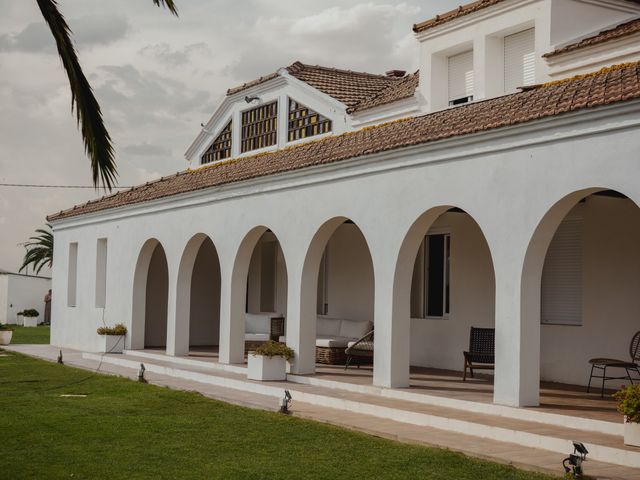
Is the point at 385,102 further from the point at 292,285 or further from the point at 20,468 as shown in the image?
the point at 20,468

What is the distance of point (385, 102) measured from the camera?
62.0ft

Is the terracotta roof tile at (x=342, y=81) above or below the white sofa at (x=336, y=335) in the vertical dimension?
above

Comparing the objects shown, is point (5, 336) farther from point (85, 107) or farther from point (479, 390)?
point (85, 107)

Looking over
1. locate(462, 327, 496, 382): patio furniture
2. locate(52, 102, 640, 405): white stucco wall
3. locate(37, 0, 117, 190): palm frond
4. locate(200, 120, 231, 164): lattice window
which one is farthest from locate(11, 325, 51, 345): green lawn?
locate(37, 0, 117, 190): palm frond

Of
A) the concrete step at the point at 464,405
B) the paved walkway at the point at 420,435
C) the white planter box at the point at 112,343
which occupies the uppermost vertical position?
the white planter box at the point at 112,343

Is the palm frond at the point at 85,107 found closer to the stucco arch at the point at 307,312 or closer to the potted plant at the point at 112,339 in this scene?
the stucco arch at the point at 307,312

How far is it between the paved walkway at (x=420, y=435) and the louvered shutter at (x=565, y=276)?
4126 millimetres

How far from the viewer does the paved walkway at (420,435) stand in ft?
28.4

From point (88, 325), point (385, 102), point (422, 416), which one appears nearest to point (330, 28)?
point (385, 102)

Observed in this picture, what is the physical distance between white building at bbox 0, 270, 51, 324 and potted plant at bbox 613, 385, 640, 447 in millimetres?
51728

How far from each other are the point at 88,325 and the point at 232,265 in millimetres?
8227

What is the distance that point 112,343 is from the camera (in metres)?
21.9

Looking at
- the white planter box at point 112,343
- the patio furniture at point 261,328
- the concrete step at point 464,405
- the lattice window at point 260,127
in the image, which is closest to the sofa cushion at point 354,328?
the patio furniture at point 261,328

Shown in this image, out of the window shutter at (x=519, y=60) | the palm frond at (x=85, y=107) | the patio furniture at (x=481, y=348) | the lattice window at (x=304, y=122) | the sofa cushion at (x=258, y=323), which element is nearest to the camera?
the palm frond at (x=85, y=107)
